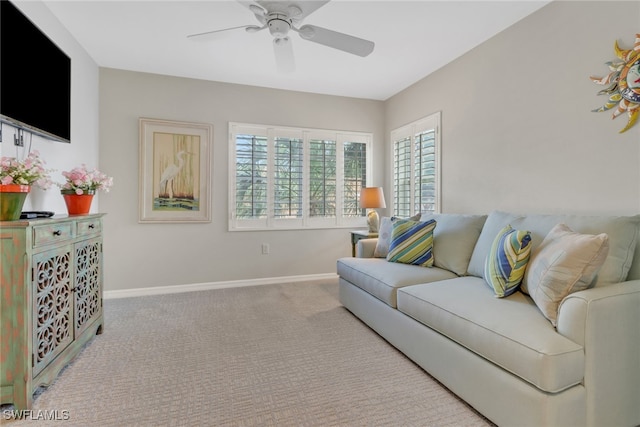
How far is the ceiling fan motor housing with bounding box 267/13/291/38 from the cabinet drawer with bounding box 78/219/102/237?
1909 mm

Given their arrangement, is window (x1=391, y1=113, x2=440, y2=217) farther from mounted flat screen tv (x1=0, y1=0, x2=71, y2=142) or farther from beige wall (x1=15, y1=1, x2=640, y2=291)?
mounted flat screen tv (x1=0, y1=0, x2=71, y2=142)

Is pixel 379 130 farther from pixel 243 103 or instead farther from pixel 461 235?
pixel 461 235

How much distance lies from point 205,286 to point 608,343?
3.68 meters

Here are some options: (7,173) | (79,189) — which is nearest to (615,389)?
(7,173)

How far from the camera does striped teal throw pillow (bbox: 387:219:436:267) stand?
2.72 metres

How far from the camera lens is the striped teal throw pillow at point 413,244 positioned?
2.72m

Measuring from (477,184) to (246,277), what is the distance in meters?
2.89

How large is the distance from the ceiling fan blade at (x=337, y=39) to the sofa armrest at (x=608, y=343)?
6.47ft

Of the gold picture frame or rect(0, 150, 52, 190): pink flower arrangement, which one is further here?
the gold picture frame

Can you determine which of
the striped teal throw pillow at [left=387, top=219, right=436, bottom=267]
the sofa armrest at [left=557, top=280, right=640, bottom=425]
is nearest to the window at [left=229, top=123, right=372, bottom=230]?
the striped teal throw pillow at [left=387, top=219, right=436, bottom=267]

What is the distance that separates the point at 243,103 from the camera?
403cm

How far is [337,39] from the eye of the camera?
227 cm

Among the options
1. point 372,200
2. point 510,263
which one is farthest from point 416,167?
point 510,263

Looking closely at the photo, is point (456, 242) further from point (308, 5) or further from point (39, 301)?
point (39, 301)
